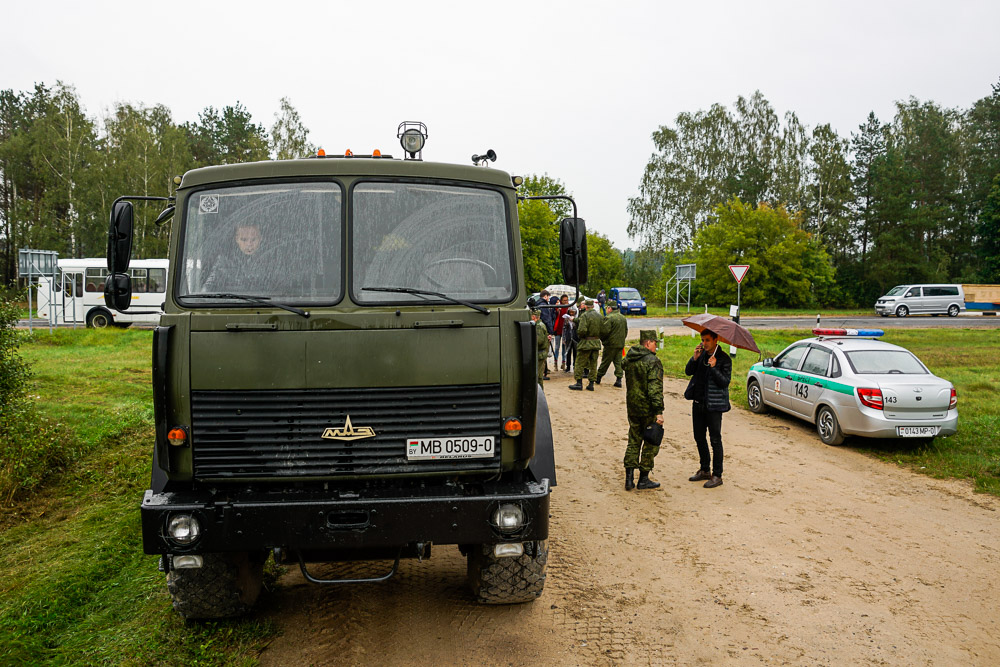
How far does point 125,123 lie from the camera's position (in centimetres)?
4759

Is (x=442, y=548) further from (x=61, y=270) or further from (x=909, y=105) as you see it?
(x=909, y=105)

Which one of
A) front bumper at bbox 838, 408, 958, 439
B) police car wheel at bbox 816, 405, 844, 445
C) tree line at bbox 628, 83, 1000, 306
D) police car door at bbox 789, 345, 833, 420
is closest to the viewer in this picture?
front bumper at bbox 838, 408, 958, 439

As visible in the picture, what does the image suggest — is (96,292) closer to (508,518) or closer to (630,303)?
(630,303)

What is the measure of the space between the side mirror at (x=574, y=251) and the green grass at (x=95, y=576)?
2904 millimetres

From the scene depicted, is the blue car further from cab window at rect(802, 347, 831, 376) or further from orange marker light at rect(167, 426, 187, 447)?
orange marker light at rect(167, 426, 187, 447)

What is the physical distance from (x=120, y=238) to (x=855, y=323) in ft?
116

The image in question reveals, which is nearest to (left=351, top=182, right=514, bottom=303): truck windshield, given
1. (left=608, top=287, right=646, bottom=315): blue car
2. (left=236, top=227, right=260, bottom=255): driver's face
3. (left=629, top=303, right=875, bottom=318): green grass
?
(left=236, top=227, right=260, bottom=255): driver's face

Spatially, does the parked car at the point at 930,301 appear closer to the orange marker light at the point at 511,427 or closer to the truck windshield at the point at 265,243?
the orange marker light at the point at 511,427

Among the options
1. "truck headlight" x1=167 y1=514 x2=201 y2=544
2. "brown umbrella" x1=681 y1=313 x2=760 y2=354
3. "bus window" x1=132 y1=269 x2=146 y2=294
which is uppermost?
"bus window" x1=132 y1=269 x2=146 y2=294

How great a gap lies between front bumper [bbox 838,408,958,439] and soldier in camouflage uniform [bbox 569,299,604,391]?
5.96 m

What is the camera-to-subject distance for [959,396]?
538 inches

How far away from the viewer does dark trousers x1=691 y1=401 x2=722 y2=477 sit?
7969mm

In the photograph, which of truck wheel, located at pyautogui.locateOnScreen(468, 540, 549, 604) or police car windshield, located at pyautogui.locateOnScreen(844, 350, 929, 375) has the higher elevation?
police car windshield, located at pyautogui.locateOnScreen(844, 350, 929, 375)

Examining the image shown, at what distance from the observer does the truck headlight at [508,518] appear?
12.9ft
